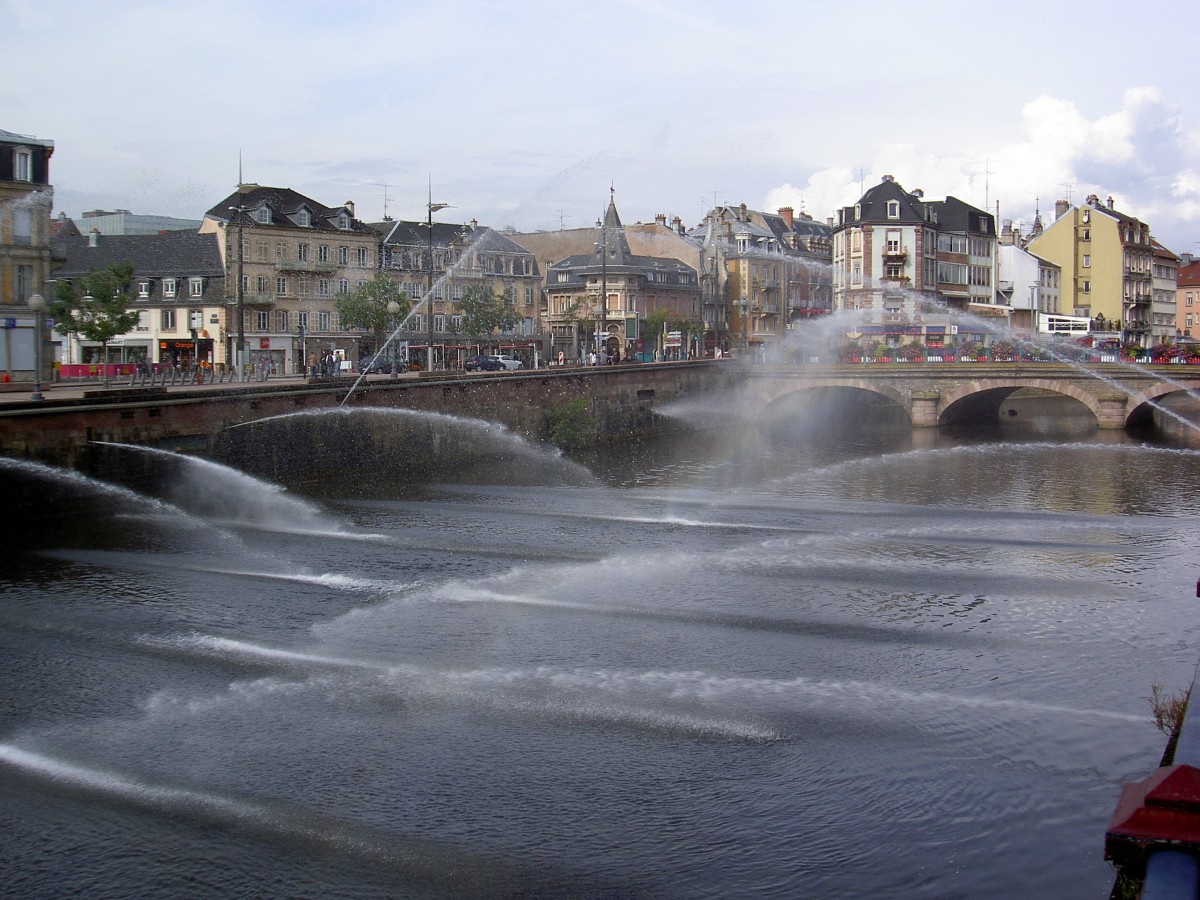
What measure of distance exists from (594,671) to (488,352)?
95.2 meters

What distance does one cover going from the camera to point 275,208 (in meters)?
101

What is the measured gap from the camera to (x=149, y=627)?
28.3m

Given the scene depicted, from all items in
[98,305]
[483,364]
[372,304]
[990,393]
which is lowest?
[990,393]

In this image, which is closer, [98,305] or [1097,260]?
[98,305]

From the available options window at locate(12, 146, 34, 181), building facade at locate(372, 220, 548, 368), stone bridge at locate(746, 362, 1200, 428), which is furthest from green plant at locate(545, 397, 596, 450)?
window at locate(12, 146, 34, 181)

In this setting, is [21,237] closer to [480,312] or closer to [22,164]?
[22,164]

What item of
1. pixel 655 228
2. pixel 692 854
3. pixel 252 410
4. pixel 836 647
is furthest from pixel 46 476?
pixel 655 228

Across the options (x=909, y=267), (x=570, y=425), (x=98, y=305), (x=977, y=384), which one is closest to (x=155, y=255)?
(x=98, y=305)

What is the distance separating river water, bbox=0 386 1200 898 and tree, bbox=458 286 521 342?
53.5 meters

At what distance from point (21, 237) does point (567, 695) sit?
51.9 m

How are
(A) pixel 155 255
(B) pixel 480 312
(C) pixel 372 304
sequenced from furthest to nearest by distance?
(A) pixel 155 255, (B) pixel 480 312, (C) pixel 372 304

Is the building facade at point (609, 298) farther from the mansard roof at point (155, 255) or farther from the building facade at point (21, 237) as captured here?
the building facade at point (21, 237)

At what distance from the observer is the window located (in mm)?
61625

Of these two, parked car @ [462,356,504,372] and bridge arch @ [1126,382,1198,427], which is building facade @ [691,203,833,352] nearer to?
parked car @ [462,356,504,372]
